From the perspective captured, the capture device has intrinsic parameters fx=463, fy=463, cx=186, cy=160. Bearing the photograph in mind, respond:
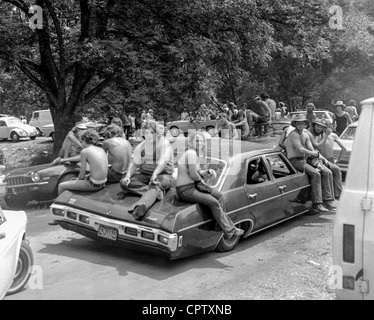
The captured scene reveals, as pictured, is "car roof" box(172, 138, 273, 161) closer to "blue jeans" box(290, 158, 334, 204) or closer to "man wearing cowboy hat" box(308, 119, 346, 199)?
"blue jeans" box(290, 158, 334, 204)

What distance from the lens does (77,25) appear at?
600 inches

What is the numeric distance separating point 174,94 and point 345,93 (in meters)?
19.8

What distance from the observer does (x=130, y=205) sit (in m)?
5.96

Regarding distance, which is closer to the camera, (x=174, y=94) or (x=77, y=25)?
(x=174, y=94)

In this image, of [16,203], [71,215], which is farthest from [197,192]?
[16,203]

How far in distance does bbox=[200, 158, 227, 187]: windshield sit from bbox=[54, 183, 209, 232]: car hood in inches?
20.7

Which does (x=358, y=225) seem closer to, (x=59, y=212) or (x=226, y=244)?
(x=226, y=244)

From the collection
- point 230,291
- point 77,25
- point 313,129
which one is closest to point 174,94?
point 313,129

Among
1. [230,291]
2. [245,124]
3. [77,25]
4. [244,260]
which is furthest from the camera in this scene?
[245,124]

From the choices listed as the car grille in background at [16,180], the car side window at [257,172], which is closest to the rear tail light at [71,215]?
the car side window at [257,172]

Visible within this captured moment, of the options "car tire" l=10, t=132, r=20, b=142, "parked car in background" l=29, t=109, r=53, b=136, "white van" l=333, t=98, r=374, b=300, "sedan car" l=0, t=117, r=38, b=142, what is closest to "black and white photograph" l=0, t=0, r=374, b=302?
"white van" l=333, t=98, r=374, b=300

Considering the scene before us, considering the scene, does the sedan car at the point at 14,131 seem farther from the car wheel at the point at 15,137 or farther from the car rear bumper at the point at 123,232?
the car rear bumper at the point at 123,232

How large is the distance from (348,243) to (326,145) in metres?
5.59
